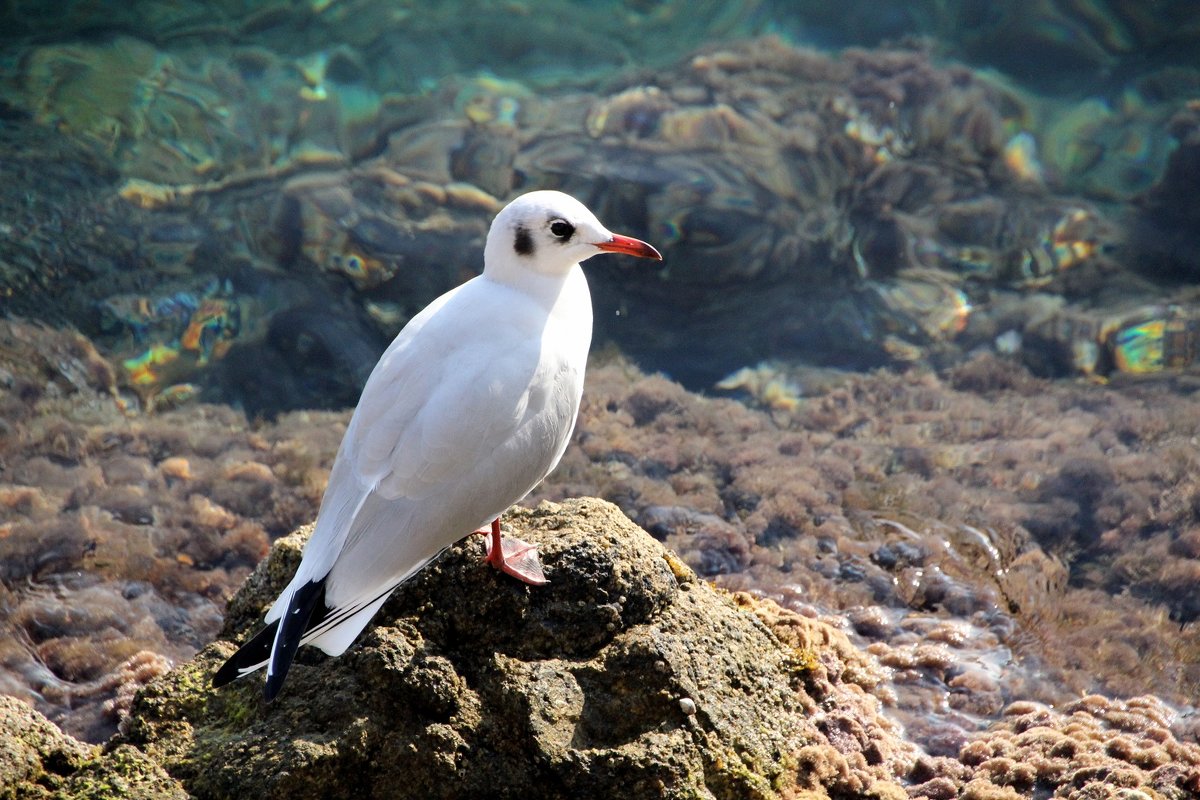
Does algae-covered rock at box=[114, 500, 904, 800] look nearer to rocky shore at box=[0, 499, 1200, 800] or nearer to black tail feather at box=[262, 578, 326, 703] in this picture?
rocky shore at box=[0, 499, 1200, 800]

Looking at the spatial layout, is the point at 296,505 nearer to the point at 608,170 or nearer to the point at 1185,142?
the point at 608,170

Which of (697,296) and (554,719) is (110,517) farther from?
(697,296)

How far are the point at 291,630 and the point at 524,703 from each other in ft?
1.99

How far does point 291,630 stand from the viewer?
243 cm

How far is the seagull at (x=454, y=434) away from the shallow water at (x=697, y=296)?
1643 mm

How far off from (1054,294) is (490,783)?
5603 millimetres

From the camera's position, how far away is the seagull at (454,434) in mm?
2559

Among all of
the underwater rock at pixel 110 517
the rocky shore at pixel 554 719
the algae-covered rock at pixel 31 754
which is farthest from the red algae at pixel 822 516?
the algae-covered rock at pixel 31 754

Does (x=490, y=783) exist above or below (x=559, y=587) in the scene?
below

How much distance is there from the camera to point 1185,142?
311 inches

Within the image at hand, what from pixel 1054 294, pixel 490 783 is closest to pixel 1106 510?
pixel 1054 294

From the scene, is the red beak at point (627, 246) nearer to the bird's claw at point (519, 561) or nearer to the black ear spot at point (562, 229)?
the black ear spot at point (562, 229)

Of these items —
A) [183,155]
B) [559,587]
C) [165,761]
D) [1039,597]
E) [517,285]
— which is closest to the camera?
[165,761]

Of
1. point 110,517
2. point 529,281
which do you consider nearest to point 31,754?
point 529,281
